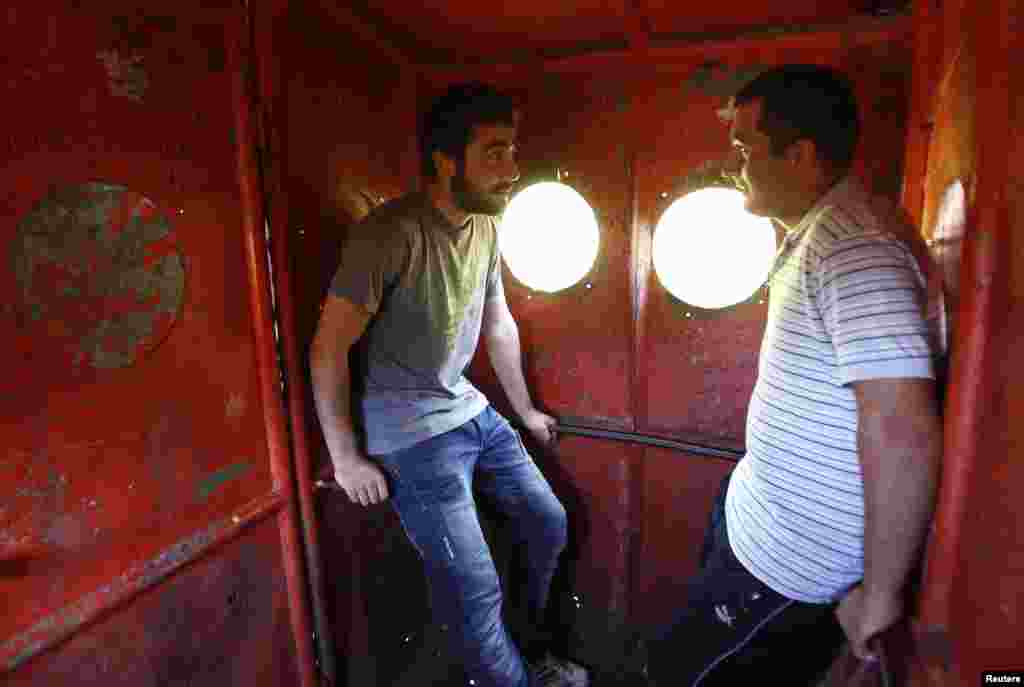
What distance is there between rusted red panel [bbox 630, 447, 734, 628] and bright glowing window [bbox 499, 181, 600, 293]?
0.82m

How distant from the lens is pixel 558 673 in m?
2.37

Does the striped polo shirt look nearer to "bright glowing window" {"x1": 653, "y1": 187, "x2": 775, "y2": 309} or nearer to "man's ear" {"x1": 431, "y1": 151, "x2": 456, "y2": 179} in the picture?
"bright glowing window" {"x1": 653, "y1": 187, "x2": 775, "y2": 309}

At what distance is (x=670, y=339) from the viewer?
2.12 meters

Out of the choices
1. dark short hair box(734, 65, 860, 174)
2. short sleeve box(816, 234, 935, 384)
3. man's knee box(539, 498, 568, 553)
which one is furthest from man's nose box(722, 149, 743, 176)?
man's knee box(539, 498, 568, 553)

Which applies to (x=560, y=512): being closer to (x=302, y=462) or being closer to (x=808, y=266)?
(x=302, y=462)

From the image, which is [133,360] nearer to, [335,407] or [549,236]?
[335,407]

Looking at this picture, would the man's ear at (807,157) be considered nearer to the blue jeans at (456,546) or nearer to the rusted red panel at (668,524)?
the rusted red panel at (668,524)

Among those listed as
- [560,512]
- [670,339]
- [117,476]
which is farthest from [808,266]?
[117,476]

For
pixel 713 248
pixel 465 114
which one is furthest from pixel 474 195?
pixel 713 248

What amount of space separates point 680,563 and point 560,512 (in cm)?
55

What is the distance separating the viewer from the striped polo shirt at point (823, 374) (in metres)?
1.05

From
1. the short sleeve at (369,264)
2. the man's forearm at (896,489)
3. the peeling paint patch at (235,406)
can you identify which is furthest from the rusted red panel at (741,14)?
the peeling paint patch at (235,406)

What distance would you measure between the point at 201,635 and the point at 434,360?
1.03 metres

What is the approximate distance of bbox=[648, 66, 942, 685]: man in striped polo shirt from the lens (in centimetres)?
104
